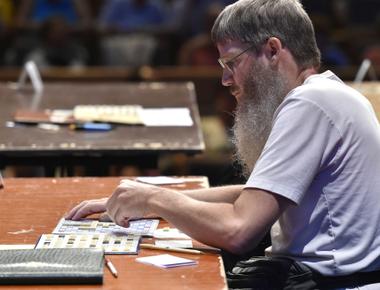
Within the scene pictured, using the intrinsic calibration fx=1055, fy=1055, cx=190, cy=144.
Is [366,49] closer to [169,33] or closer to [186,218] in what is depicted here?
[169,33]

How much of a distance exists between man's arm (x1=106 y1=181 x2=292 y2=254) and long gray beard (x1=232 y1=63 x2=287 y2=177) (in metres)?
0.33

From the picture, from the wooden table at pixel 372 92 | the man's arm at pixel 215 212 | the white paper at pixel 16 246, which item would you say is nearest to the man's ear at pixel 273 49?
the man's arm at pixel 215 212

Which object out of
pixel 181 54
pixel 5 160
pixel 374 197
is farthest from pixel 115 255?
pixel 181 54

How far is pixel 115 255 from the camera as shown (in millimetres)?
2881

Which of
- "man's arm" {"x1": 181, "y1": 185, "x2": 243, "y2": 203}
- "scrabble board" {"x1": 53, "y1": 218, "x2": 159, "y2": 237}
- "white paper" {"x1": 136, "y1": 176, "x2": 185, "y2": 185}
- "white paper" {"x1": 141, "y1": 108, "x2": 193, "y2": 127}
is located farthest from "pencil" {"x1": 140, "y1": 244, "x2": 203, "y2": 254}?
"white paper" {"x1": 141, "y1": 108, "x2": 193, "y2": 127}

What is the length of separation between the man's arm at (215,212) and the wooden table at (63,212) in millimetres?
69

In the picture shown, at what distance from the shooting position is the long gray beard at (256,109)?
306 cm

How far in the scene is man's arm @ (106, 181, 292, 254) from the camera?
2.79 m

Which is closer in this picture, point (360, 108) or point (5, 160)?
point (360, 108)

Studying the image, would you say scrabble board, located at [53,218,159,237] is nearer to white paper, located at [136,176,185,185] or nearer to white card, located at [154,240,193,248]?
white card, located at [154,240,193,248]

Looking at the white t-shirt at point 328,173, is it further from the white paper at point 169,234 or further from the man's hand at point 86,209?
the man's hand at point 86,209

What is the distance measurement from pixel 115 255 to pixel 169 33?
7553 mm

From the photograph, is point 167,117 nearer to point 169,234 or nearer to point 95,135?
point 95,135

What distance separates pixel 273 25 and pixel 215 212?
566 mm
